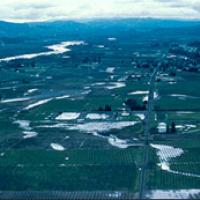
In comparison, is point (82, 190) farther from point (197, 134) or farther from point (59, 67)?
point (59, 67)

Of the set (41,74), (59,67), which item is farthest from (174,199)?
(59,67)

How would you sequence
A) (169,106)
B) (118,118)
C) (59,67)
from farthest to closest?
(59,67) → (169,106) → (118,118)

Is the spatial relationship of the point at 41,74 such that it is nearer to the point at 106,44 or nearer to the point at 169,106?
the point at 169,106

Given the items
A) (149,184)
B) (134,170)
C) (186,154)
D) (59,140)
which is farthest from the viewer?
(59,140)

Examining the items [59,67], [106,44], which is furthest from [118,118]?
[106,44]

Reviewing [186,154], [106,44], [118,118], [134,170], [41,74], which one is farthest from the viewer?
[106,44]

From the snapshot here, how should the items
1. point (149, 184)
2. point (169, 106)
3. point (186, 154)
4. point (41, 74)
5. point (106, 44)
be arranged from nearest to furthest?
point (149, 184), point (186, 154), point (169, 106), point (41, 74), point (106, 44)

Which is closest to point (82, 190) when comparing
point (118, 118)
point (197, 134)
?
point (197, 134)

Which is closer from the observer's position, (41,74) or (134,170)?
(134,170)

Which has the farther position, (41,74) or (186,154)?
(41,74)
